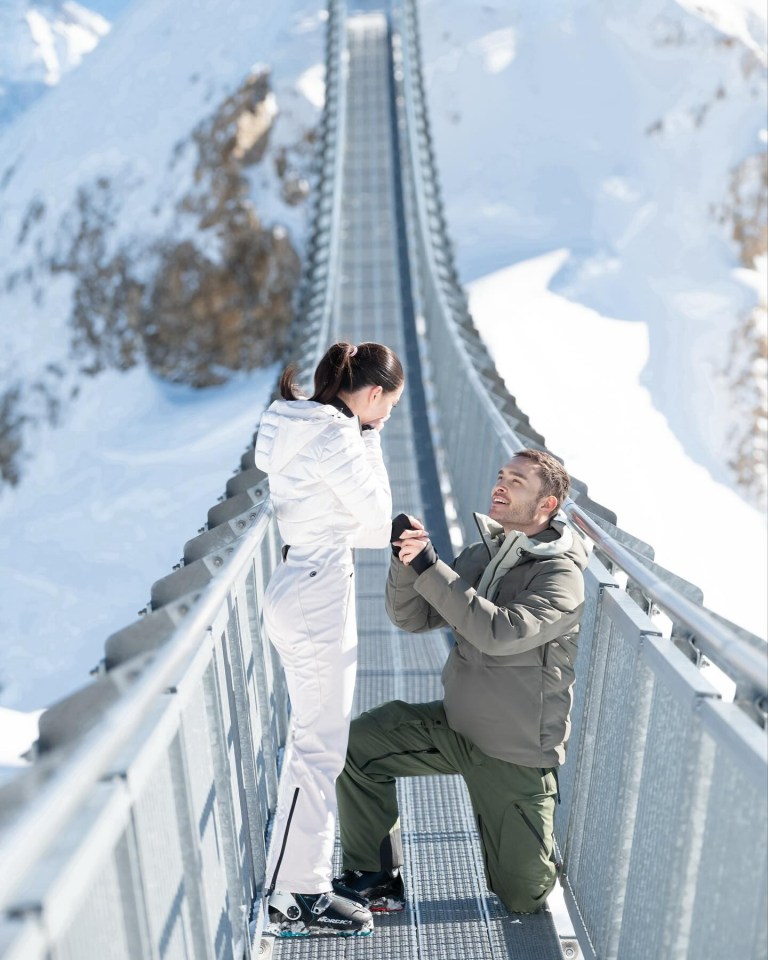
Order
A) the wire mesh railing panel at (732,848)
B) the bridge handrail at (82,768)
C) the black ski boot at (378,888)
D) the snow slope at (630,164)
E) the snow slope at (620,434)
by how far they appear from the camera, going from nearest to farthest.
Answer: the bridge handrail at (82,768) < the wire mesh railing panel at (732,848) < the black ski boot at (378,888) < the snow slope at (620,434) < the snow slope at (630,164)

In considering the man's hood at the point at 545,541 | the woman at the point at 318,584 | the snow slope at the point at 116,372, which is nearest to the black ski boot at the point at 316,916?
the woman at the point at 318,584

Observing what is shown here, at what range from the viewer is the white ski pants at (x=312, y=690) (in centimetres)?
311

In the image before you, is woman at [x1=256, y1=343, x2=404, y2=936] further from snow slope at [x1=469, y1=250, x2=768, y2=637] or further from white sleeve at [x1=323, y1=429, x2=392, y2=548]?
snow slope at [x1=469, y1=250, x2=768, y2=637]

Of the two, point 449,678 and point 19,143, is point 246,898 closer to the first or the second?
point 449,678

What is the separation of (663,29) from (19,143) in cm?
3059

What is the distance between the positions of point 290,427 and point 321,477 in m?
0.16

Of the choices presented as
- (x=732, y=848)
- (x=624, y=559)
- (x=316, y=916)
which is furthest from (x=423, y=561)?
(x=732, y=848)

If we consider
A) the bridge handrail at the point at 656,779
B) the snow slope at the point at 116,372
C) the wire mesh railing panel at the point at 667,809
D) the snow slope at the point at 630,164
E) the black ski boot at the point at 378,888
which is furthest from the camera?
the snow slope at the point at 630,164

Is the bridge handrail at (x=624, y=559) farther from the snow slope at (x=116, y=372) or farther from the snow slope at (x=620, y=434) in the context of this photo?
the snow slope at (x=116, y=372)

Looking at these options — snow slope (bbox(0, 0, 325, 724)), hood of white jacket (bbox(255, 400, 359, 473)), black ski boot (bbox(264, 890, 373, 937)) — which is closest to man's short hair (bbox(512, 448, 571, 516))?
hood of white jacket (bbox(255, 400, 359, 473))

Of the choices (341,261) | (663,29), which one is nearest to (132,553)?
(341,261)

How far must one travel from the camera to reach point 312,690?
124 inches

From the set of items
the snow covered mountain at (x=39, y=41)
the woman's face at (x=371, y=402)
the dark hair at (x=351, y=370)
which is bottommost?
the woman's face at (x=371, y=402)

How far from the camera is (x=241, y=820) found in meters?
3.23
